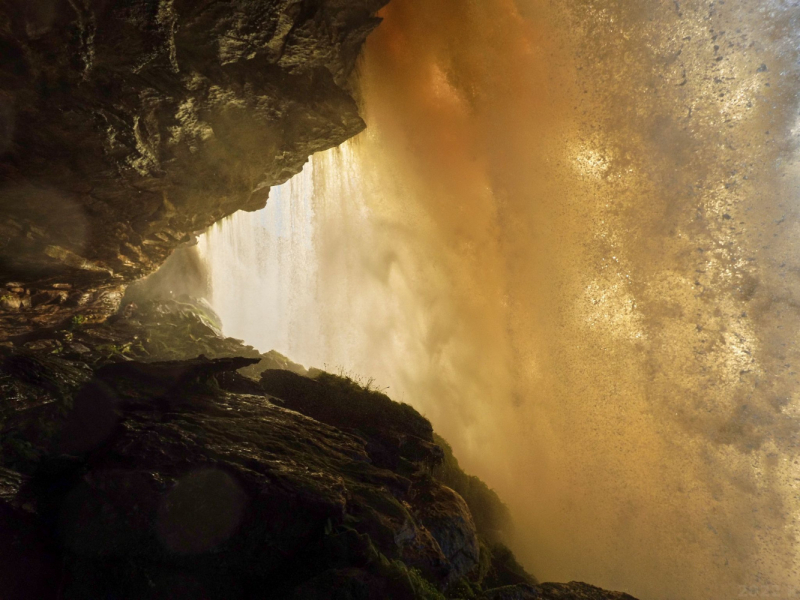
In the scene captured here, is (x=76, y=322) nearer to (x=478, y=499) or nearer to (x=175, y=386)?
(x=175, y=386)

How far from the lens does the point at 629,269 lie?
46.0 feet

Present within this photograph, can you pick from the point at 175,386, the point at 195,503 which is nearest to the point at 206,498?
the point at 195,503

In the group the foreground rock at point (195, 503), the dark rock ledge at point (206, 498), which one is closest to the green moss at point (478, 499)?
the dark rock ledge at point (206, 498)

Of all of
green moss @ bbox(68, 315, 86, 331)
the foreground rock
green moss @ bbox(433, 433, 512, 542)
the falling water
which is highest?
the falling water

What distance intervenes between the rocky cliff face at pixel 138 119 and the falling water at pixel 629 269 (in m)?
3.47

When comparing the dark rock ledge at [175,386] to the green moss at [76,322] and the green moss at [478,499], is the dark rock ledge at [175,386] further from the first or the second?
the green moss at [478,499]

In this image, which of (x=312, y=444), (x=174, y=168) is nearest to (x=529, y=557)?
(x=312, y=444)

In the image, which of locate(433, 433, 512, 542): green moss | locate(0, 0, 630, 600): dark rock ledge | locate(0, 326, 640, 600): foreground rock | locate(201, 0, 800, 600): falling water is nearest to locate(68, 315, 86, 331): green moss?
locate(0, 0, 630, 600): dark rock ledge

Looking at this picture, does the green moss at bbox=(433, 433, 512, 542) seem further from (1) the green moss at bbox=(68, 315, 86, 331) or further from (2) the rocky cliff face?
(1) the green moss at bbox=(68, 315, 86, 331)

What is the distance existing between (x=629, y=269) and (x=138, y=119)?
15502 millimetres

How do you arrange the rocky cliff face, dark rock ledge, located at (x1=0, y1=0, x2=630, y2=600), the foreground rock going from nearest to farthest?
the foreground rock
dark rock ledge, located at (x1=0, y1=0, x2=630, y2=600)
the rocky cliff face

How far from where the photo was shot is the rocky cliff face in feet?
23.1

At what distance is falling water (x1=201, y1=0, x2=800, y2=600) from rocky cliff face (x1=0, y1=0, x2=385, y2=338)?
347 centimetres

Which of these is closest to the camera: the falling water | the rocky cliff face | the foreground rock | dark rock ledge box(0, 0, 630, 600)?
the foreground rock
